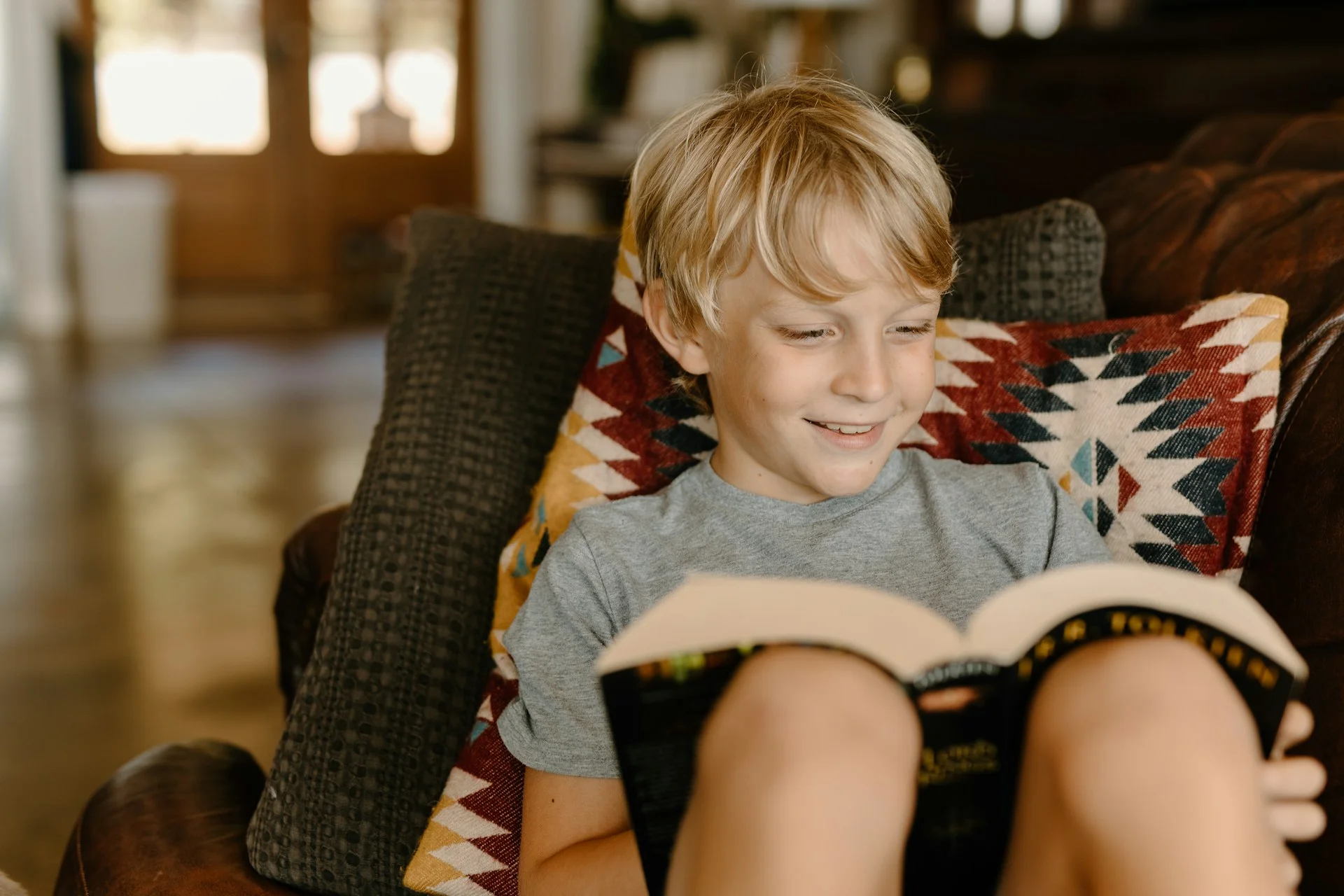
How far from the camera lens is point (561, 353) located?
4.38 feet

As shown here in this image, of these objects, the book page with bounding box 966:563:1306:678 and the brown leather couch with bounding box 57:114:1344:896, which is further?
the brown leather couch with bounding box 57:114:1344:896

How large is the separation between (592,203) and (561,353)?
187 inches

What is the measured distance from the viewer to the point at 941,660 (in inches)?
26.8

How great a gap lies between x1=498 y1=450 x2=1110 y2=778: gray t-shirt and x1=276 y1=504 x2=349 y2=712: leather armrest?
53 centimetres

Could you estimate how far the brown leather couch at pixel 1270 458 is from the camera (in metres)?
1.00

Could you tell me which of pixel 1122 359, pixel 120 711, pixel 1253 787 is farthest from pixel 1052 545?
pixel 120 711

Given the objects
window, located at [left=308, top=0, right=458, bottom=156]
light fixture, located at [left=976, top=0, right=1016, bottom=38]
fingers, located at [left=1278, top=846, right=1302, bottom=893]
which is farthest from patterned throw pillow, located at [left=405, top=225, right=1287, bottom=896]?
window, located at [left=308, top=0, right=458, bottom=156]

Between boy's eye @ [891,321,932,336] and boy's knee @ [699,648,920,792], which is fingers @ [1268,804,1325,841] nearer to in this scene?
boy's knee @ [699,648,920,792]

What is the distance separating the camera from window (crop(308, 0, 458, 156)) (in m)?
6.51

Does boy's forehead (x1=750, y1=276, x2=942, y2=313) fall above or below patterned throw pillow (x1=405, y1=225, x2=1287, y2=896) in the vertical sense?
above

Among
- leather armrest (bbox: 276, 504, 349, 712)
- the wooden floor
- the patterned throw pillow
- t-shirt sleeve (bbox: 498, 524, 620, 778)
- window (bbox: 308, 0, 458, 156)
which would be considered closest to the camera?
Answer: t-shirt sleeve (bbox: 498, 524, 620, 778)

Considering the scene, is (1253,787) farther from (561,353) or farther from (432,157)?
(432,157)

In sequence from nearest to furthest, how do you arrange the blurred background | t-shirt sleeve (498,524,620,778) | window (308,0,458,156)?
t-shirt sleeve (498,524,620,778), the blurred background, window (308,0,458,156)

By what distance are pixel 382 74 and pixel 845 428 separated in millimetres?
6141
